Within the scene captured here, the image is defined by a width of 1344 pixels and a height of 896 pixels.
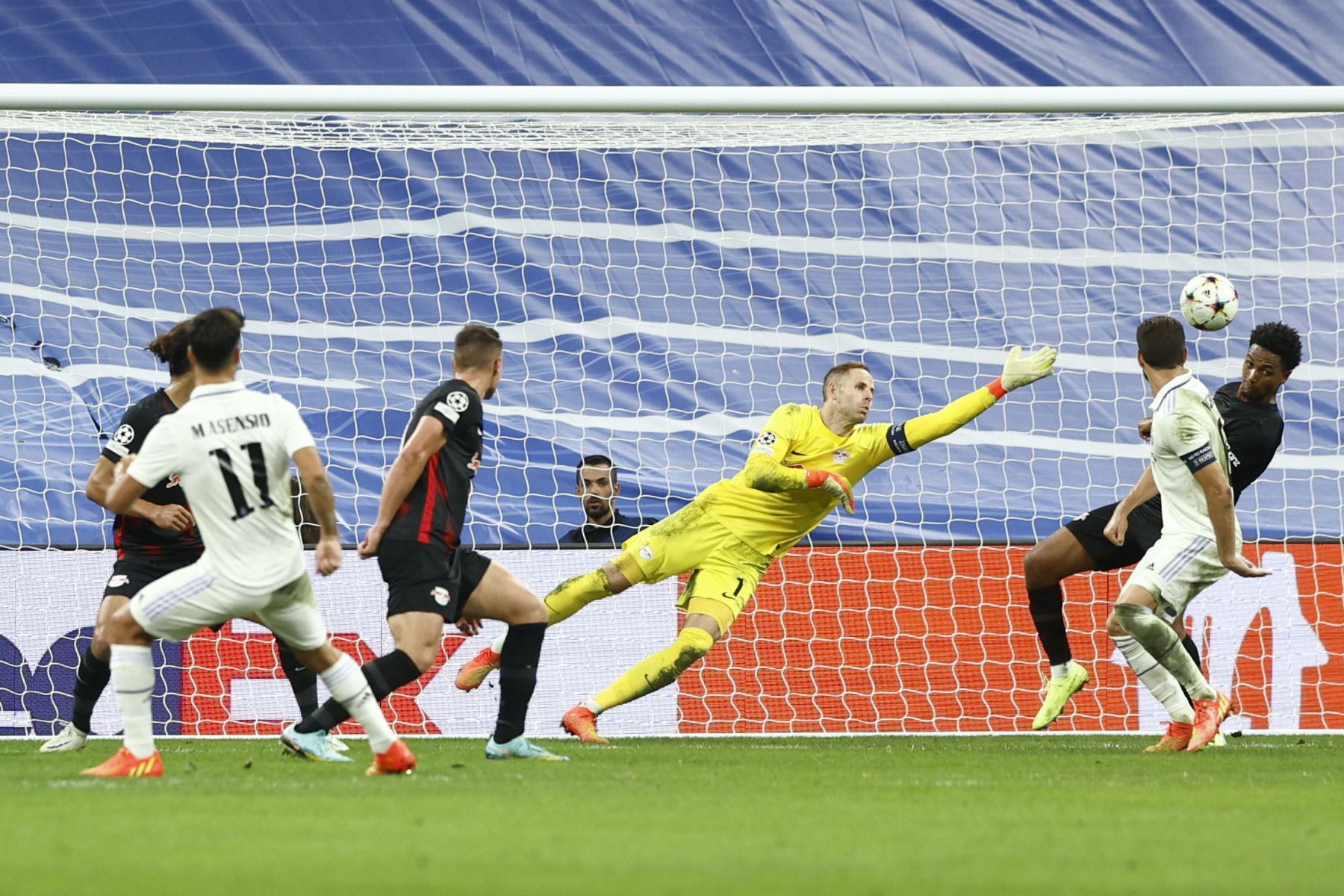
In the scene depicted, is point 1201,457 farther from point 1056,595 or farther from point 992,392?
point 1056,595

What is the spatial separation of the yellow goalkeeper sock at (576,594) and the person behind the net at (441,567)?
59.3 inches

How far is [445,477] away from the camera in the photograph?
7.61 m

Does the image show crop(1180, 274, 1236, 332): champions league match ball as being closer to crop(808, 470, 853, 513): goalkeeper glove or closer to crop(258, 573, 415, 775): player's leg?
crop(808, 470, 853, 513): goalkeeper glove

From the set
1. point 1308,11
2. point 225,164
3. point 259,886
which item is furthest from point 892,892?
point 1308,11

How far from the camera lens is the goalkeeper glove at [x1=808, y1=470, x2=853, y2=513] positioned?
869cm

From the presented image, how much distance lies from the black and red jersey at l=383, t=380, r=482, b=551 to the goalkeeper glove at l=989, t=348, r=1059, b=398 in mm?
2830

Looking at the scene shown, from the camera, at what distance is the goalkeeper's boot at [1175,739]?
855 centimetres

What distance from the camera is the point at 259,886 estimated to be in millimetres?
3984

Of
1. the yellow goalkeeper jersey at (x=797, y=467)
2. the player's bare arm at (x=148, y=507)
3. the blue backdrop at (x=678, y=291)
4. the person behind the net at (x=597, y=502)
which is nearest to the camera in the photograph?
the player's bare arm at (x=148, y=507)

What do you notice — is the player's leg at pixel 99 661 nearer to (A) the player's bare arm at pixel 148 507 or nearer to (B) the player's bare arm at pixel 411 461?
(A) the player's bare arm at pixel 148 507

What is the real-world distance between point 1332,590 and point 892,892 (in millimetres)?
7267

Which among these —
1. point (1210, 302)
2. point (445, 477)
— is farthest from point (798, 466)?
point (445, 477)

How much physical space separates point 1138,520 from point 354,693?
14.9 feet

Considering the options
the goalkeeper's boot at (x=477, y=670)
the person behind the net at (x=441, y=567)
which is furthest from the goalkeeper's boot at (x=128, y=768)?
the goalkeeper's boot at (x=477, y=670)
